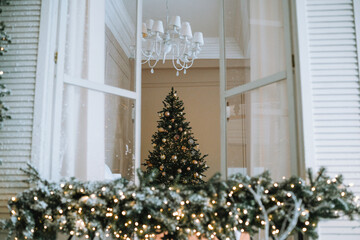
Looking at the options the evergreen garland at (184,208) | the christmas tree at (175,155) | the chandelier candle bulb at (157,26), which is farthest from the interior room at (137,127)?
the christmas tree at (175,155)

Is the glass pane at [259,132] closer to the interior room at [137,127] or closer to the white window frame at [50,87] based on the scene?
the interior room at [137,127]

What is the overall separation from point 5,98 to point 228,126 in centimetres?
151

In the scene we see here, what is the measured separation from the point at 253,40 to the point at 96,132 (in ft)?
4.31

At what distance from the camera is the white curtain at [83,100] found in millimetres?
2145

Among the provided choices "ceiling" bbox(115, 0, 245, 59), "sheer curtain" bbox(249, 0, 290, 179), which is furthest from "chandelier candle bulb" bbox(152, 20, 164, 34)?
"sheer curtain" bbox(249, 0, 290, 179)

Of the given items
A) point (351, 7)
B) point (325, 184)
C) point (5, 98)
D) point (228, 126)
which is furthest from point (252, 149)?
point (5, 98)

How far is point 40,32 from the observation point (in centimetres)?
211

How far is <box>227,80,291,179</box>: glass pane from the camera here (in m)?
2.12

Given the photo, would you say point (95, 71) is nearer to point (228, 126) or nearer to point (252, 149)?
point (228, 126)

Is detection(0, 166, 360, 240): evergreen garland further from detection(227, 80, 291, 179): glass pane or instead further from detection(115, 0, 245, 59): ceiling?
detection(115, 0, 245, 59): ceiling

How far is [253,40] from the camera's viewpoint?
2395mm

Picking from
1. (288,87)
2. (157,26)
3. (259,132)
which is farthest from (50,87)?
(157,26)

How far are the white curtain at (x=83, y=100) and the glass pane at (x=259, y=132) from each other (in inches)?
36.7

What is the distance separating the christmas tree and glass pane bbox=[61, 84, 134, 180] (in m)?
1.92
